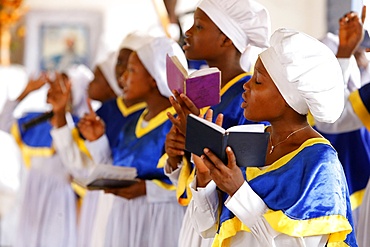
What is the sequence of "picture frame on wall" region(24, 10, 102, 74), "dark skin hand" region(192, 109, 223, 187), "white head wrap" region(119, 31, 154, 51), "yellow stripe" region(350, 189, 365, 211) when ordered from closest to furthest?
"dark skin hand" region(192, 109, 223, 187)
"yellow stripe" region(350, 189, 365, 211)
"white head wrap" region(119, 31, 154, 51)
"picture frame on wall" region(24, 10, 102, 74)

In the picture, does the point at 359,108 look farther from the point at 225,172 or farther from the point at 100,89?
the point at 100,89

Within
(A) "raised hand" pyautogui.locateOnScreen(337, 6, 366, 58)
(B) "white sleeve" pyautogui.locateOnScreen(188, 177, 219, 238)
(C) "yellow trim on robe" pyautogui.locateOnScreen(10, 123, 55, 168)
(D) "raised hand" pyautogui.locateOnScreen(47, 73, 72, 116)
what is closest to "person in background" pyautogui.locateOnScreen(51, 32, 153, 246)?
(D) "raised hand" pyautogui.locateOnScreen(47, 73, 72, 116)

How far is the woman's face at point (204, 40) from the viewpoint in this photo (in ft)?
10.6

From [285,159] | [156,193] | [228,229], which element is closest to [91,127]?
[156,193]

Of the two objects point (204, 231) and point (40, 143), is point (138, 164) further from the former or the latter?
point (40, 143)

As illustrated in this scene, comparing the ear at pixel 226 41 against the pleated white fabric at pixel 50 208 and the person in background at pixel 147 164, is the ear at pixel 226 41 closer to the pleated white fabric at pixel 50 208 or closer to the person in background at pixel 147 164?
the person in background at pixel 147 164

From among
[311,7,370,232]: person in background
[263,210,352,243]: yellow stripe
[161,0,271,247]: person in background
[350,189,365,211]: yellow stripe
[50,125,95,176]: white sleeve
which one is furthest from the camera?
[50,125,95,176]: white sleeve

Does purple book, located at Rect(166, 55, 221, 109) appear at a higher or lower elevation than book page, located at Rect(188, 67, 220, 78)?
lower

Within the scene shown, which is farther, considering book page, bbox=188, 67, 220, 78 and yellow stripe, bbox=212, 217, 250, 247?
book page, bbox=188, 67, 220, 78

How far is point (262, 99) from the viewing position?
100 inches

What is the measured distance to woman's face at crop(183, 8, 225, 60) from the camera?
3223 millimetres

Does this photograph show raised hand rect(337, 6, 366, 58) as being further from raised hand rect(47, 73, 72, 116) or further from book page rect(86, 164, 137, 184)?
raised hand rect(47, 73, 72, 116)

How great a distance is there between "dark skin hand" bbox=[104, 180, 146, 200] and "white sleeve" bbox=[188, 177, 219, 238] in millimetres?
1021

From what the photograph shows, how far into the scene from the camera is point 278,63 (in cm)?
248
